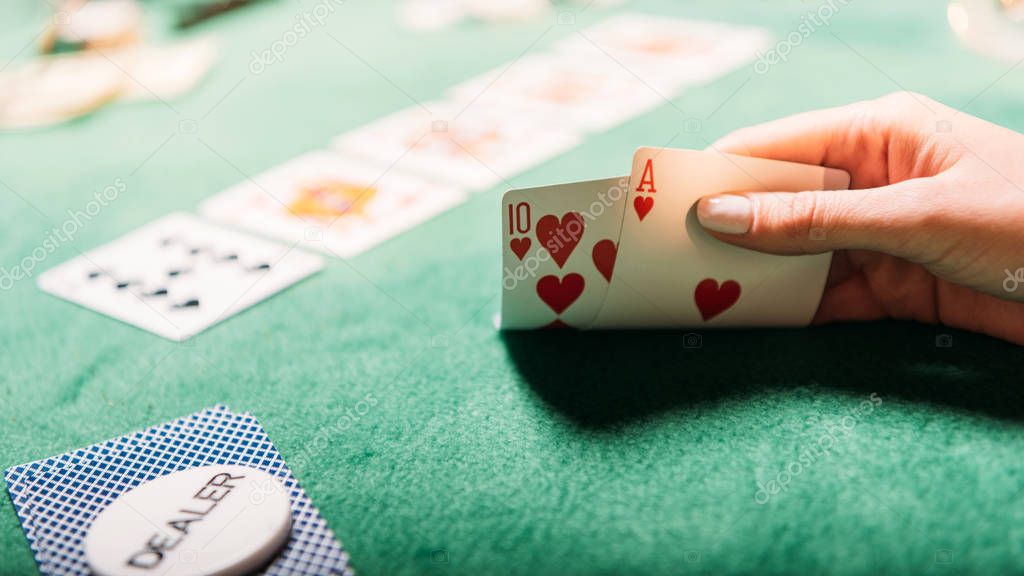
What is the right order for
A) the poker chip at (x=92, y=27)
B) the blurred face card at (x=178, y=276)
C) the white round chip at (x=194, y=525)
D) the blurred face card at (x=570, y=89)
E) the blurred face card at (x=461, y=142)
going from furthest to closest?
the poker chip at (x=92, y=27)
the blurred face card at (x=570, y=89)
the blurred face card at (x=461, y=142)
the blurred face card at (x=178, y=276)
the white round chip at (x=194, y=525)

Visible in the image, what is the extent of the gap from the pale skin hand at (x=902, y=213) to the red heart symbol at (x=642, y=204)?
0.26 ft

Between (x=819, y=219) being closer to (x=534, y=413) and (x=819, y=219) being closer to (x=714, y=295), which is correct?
(x=714, y=295)

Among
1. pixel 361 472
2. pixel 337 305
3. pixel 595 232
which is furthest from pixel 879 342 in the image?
pixel 337 305

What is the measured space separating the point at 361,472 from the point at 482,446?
0.53 feet

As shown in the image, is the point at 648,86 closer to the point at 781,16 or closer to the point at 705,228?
the point at 781,16

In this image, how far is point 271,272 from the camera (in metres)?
1.62

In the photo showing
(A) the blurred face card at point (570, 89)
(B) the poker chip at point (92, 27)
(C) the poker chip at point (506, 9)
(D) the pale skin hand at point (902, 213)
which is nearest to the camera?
(D) the pale skin hand at point (902, 213)

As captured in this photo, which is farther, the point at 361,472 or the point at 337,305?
the point at 337,305

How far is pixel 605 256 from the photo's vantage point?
1293 mm

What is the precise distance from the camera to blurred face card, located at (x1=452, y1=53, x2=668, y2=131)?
2316 millimetres

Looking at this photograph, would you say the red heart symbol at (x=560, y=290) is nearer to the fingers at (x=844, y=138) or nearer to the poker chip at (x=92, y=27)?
the fingers at (x=844, y=138)

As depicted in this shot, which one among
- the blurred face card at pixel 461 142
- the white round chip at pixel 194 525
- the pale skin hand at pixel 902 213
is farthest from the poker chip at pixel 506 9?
the white round chip at pixel 194 525

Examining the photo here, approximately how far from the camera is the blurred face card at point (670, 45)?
2564 mm

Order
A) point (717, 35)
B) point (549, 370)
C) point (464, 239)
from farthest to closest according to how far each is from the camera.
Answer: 1. point (717, 35)
2. point (464, 239)
3. point (549, 370)
